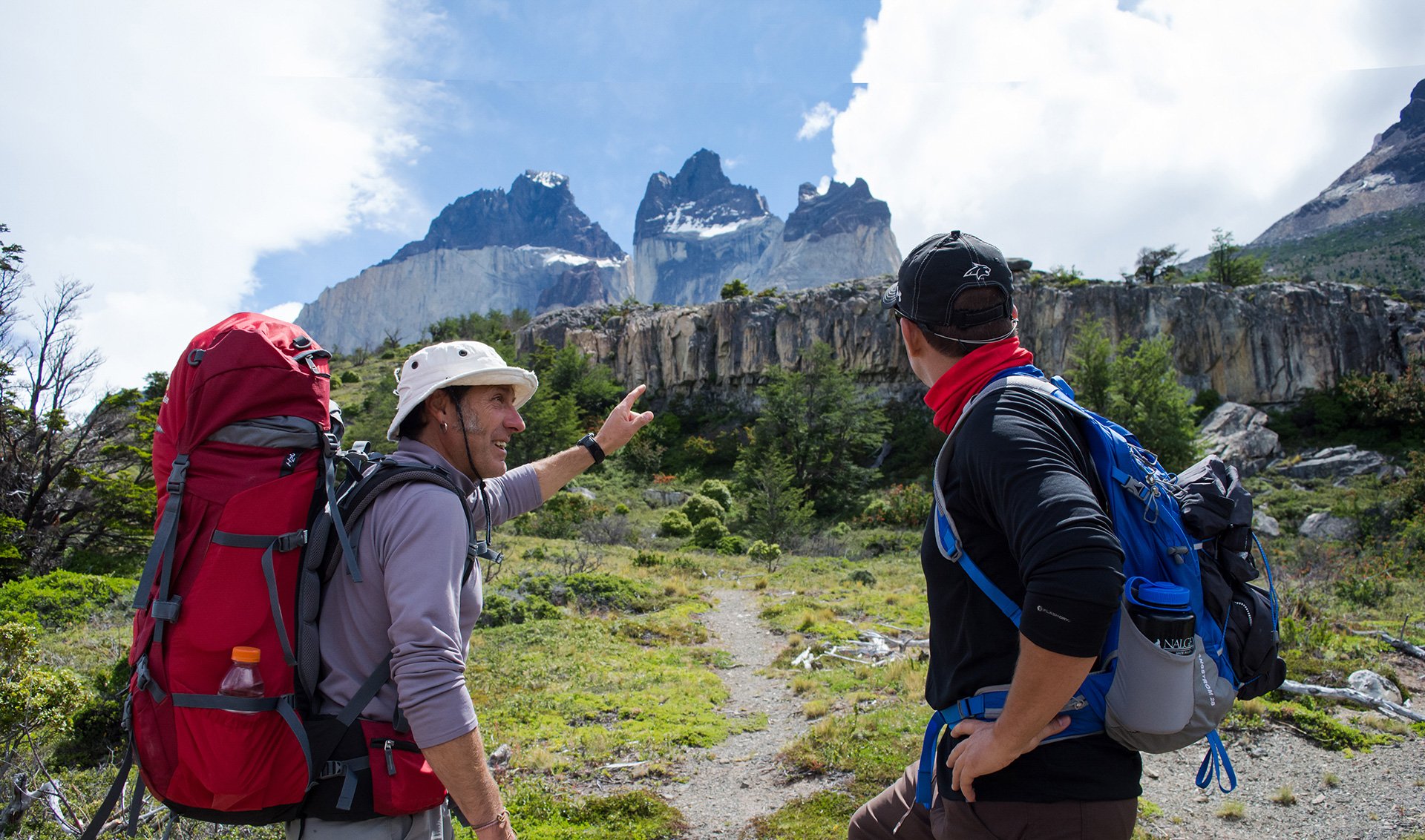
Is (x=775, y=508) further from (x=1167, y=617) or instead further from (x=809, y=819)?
(x=1167, y=617)

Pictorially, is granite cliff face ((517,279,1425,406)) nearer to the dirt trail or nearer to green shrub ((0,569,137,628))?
green shrub ((0,569,137,628))

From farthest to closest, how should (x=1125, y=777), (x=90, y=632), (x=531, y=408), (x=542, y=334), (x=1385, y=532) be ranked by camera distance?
(x=542, y=334) → (x=531, y=408) → (x=1385, y=532) → (x=90, y=632) → (x=1125, y=777)

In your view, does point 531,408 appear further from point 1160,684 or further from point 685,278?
point 685,278

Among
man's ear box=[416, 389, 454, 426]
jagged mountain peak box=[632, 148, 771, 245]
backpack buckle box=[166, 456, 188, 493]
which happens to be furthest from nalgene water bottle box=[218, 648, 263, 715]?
jagged mountain peak box=[632, 148, 771, 245]

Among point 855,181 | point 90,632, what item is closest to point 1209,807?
point 90,632

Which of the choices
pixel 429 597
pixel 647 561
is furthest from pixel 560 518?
pixel 429 597

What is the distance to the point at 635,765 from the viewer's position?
504cm

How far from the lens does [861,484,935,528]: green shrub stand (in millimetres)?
25516

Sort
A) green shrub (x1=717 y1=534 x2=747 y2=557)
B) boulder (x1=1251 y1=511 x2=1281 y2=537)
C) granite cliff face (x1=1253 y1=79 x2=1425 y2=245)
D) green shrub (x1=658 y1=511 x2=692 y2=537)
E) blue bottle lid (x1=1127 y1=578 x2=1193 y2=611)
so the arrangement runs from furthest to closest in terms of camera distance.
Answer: granite cliff face (x1=1253 y1=79 x2=1425 y2=245) → green shrub (x1=658 y1=511 x2=692 y2=537) → green shrub (x1=717 y1=534 x2=747 y2=557) → boulder (x1=1251 y1=511 x2=1281 y2=537) → blue bottle lid (x1=1127 y1=578 x2=1193 y2=611)

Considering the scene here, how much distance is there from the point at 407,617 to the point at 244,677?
373 millimetres

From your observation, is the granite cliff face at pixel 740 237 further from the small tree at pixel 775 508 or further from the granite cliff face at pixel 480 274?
the small tree at pixel 775 508

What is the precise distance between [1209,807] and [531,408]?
30538mm

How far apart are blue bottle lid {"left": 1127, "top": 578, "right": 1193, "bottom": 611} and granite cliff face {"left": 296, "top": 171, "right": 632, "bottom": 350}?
12758cm

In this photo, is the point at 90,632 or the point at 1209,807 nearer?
the point at 1209,807
